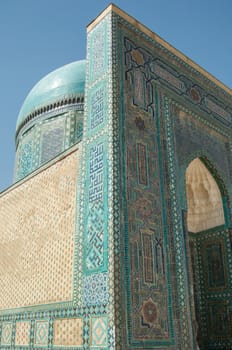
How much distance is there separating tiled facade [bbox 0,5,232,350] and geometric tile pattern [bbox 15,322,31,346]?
2cm

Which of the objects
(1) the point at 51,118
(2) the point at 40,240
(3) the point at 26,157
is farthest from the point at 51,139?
(2) the point at 40,240

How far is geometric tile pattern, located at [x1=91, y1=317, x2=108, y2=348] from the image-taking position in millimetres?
4248

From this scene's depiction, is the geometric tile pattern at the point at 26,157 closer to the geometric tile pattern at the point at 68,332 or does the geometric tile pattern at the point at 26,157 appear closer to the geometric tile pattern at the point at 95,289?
the geometric tile pattern at the point at 68,332

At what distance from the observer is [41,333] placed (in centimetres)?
524

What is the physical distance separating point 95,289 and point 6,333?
94.7 inches

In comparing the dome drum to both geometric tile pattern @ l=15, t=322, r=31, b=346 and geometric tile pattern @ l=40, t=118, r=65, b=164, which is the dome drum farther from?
geometric tile pattern @ l=15, t=322, r=31, b=346

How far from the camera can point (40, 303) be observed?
5582 millimetres

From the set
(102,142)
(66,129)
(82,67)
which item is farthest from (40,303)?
(82,67)

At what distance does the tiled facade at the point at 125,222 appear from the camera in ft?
15.2

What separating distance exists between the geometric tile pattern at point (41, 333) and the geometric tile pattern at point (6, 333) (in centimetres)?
86

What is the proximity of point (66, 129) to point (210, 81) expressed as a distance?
11.3 ft

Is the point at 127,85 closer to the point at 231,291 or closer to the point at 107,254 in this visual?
the point at 107,254

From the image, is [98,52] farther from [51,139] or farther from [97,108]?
[51,139]

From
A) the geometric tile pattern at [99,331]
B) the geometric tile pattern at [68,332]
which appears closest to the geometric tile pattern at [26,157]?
the geometric tile pattern at [68,332]
